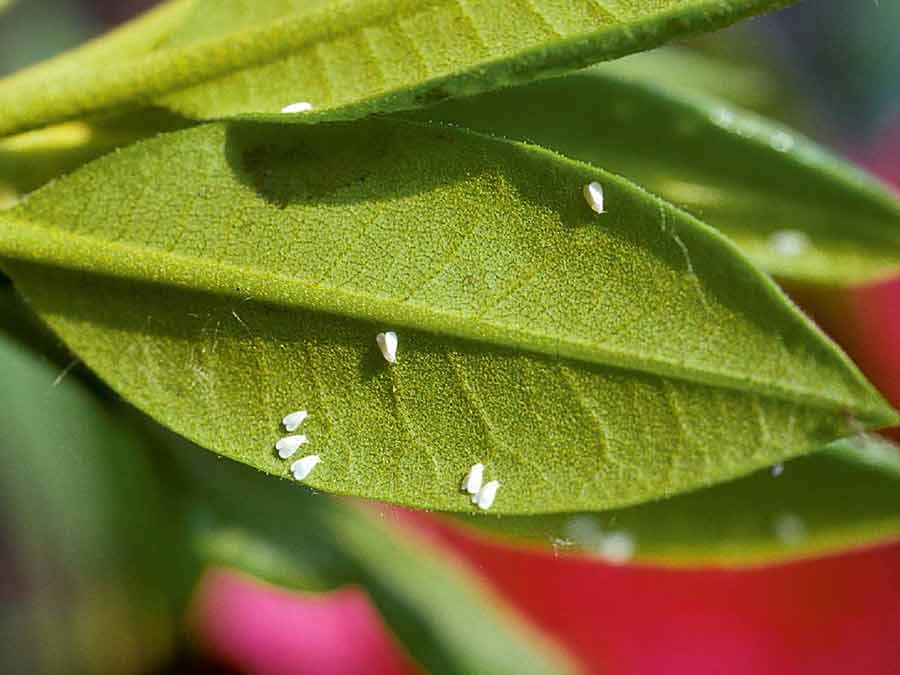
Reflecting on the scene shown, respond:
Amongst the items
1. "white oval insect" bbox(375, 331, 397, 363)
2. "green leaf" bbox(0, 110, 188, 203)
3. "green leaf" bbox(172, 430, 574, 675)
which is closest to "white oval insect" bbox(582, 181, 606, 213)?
"white oval insect" bbox(375, 331, 397, 363)

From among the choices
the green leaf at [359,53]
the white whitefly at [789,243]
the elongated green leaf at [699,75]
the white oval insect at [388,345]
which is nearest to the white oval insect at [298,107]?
the green leaf at [359,53]

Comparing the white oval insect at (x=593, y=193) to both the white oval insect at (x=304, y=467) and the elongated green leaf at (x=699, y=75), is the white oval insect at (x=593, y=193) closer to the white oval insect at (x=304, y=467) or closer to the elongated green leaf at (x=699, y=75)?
the white oval insect at (x=304, y=467)

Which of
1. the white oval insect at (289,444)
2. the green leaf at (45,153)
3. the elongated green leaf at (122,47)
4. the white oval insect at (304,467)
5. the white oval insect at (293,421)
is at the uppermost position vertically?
the elongated green leaf at (122,47)

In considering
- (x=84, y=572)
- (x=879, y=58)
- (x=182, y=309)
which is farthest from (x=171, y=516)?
(x=879, y=58)

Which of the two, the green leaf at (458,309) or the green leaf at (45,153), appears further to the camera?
the green leaf at (45,153)

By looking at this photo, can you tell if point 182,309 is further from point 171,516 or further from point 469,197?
point 171,516

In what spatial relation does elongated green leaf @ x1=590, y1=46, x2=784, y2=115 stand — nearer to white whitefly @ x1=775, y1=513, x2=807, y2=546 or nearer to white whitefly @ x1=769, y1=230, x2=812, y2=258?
white whitefly @ x1=769, y1=230, x2=812, y2=258
